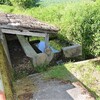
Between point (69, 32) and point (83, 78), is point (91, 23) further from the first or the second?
point (83, 78)

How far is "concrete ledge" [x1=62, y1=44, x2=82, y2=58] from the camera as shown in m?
9.77

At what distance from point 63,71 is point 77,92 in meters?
2.07

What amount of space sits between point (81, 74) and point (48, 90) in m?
1.78

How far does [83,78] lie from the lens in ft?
25.2

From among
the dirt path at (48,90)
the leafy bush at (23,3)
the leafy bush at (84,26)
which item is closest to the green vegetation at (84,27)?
the leafy bush at (84,26)

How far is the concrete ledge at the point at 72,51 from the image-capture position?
32.0 ft

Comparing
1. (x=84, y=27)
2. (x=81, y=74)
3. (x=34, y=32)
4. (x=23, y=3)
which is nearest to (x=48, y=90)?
(x=81, y=74)

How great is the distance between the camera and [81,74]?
800cm

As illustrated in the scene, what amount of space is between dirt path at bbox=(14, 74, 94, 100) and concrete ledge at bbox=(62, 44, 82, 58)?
7.77ft

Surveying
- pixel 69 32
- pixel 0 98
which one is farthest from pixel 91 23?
pixel 0 98

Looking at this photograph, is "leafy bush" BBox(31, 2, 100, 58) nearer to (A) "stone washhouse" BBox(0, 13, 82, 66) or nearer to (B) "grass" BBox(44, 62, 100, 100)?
(A) "stone washhouse" BBox(0, 13, 82, 66)

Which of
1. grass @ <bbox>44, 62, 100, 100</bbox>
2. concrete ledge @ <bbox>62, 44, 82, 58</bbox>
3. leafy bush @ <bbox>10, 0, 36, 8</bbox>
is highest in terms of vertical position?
leafy bush @ <bbox>10, 0, 36, 8</bbox>

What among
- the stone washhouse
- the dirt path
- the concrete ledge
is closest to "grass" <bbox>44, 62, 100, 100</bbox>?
the dirt path

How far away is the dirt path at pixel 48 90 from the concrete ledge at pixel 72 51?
7.77ft
